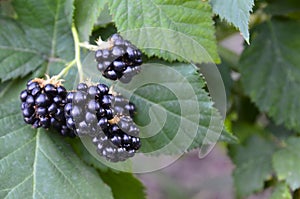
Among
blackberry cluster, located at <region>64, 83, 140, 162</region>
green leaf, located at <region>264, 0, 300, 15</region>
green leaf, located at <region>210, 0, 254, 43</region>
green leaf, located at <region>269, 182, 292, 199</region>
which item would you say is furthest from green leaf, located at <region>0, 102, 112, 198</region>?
green leaf, located at <region>264, 0, 300, 15</region>

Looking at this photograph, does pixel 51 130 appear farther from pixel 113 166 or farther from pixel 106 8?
pixel 106 8

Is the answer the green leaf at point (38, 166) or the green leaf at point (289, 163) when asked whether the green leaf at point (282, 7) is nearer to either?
the green leaf at point (289, 163)

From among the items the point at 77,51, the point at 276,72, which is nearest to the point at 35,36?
the point at 77,51

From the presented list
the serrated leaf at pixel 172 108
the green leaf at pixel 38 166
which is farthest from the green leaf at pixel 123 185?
the serrated leaf at pixel 172 108

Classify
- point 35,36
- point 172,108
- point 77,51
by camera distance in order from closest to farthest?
1. point 172,108
2. point 77,51
3. point 35,36

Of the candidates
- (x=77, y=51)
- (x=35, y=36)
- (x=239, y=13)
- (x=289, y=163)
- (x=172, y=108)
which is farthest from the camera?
(x=289, y=163)

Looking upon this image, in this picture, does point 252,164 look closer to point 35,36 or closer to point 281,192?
point 281,192
